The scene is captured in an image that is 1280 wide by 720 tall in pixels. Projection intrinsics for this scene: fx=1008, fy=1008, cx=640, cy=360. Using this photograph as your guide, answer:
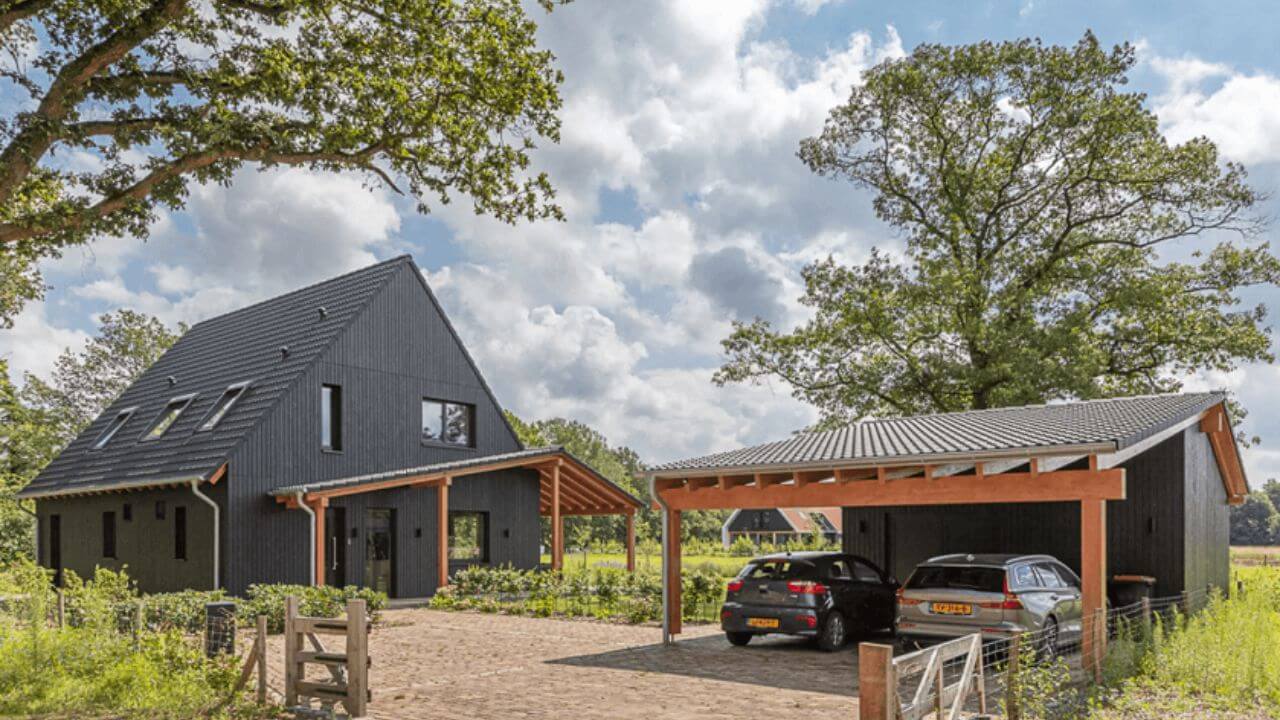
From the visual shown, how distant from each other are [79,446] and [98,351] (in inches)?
804

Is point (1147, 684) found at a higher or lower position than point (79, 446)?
lower

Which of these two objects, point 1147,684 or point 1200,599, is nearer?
point 1147,684

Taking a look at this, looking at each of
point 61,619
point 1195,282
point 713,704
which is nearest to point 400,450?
point 61,619

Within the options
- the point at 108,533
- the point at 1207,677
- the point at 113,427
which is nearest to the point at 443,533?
the point at 108,533

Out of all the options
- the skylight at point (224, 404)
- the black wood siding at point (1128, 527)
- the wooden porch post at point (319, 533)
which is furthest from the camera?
the skylight at point (224, 404)

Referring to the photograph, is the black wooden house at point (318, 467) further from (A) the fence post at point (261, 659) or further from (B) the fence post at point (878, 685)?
(B) the fence post at point (878, 685)

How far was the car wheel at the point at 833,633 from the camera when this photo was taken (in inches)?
529

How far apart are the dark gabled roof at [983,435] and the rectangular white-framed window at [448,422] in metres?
12.0

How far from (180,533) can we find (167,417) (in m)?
4.54

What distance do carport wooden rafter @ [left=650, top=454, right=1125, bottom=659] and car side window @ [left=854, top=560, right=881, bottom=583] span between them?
51.1 inches

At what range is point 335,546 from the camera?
22.5 meters

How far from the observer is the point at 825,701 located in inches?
390

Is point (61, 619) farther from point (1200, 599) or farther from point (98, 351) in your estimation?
point (98, 351)

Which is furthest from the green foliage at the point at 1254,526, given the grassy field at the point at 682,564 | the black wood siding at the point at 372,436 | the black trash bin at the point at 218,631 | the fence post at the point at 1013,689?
the black trash bin at the point at 218,631
